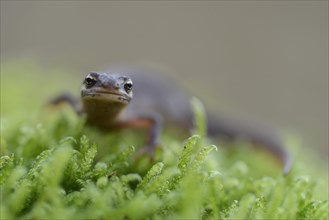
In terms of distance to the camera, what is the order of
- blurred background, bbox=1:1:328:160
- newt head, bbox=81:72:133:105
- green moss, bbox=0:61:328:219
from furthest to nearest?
blurred background, bbox=1:1:328:160 → newt head, bbox=81:72:133:105 → green moss, bbox=0:61:328:219

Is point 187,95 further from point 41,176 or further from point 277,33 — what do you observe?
point 277,33

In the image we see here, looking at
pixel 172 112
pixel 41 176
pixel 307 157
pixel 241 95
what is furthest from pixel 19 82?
pixel 241 95

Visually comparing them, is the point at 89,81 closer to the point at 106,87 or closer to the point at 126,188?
the point at 106,87

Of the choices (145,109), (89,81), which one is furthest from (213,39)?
(89,81)

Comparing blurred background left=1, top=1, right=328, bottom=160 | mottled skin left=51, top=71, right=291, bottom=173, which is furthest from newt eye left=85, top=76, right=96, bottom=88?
blurred background left=1, top=1, right=328, bottom=160

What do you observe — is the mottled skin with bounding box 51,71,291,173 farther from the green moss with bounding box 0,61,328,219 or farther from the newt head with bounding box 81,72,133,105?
the green moss with bounding box 0,61,328,219

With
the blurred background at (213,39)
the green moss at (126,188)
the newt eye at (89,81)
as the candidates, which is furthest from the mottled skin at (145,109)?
the blurred background at (213,39)

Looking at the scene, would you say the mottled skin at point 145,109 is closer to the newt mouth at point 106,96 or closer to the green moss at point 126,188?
the newt mouth at point 106,96
